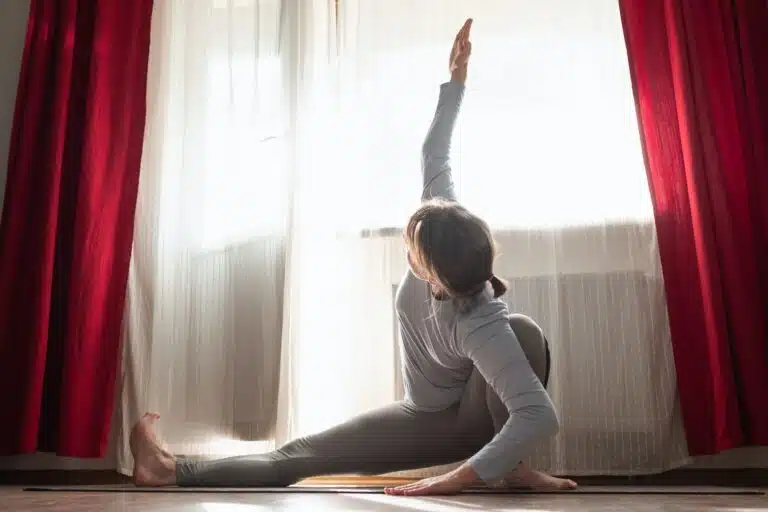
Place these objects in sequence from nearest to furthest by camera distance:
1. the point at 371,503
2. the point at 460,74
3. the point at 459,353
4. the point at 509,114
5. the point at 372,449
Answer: the point at 371,503
the point at 459,353
the point at 372,449
the point at 460,74
the point at 509,114

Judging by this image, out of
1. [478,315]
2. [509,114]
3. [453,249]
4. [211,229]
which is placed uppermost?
[509,114]

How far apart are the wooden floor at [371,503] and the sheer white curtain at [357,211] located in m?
0.47

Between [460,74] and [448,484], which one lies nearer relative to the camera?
[448,484]

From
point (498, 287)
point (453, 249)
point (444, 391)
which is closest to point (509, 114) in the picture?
point (498, 287)

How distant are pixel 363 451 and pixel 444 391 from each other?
0.24 m

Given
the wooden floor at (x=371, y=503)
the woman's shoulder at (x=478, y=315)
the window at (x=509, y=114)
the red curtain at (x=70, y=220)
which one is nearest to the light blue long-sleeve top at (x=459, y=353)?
the woman's shoulder at (x=478, y=315)

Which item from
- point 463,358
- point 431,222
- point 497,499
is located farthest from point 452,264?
point 497,499

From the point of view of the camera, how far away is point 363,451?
184 centimetres

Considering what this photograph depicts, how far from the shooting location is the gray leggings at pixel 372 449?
5.93ft

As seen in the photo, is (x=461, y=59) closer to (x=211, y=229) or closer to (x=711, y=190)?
(x=711, y=190)

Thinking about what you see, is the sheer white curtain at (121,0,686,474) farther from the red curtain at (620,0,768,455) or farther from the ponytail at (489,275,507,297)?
the ponytail at (489,275,507,297)

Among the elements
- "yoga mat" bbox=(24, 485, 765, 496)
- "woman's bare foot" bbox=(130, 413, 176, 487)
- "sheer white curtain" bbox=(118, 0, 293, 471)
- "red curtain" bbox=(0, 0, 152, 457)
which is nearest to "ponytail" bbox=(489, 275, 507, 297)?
"yoga mat" bbox=(24, 485, 765, 496)

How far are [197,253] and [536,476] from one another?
1164mm

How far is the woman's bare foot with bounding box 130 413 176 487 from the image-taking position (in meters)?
1.88
